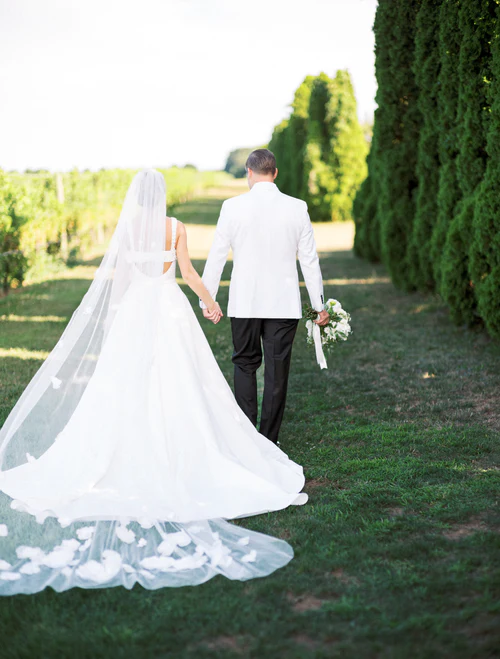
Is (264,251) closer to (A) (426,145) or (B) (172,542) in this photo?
(B) (172,542)

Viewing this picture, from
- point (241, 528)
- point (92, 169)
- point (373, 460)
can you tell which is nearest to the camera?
point (241, 528)

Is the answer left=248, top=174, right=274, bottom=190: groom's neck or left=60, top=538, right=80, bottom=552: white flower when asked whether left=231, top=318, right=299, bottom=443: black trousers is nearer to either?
left=248, top=174, right=274, bottom=190: groom's neck

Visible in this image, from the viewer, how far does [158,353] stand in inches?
168

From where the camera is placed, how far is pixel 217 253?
15.5 ft

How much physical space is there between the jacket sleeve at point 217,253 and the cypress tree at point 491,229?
4141 mm

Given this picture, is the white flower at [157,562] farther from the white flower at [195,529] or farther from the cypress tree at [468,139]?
the cypress tree at [468,139]

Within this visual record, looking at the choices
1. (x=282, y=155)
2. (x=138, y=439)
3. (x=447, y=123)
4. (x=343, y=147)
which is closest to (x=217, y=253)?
(x=138, y=439)

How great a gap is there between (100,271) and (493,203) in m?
5.12

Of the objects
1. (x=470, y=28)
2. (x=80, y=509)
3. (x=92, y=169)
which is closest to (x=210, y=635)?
(x=80, y=509)

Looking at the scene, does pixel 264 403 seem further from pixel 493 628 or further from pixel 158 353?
pixel 493 628

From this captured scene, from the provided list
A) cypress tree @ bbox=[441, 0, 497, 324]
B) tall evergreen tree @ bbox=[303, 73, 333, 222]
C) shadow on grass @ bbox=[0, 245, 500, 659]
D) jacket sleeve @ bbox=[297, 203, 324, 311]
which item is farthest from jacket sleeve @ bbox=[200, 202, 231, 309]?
tall evergreen tree @ bbox=[303, 73, 333, 222]

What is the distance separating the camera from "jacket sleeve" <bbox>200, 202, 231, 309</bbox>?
4676 mm

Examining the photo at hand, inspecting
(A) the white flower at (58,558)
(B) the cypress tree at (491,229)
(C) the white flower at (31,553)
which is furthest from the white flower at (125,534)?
(B) the cypress tree at (491,229)

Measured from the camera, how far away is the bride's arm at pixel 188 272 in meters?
4.34
